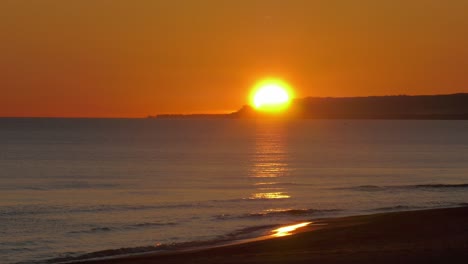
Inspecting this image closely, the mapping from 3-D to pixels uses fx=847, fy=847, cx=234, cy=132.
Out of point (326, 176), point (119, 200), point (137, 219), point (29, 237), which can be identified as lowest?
point (29, 237)

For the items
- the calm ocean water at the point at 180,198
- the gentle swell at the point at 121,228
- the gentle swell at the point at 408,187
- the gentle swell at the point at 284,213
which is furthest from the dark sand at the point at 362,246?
the gentle swell at the point at 408,187

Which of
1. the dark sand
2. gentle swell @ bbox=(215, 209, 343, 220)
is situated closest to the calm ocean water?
gentle swell @ bbox=(215, 209, 343, 220)

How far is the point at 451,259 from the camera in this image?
19.1 meters

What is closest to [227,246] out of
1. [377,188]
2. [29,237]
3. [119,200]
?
[29,237]

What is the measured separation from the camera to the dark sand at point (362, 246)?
2002 centimetres

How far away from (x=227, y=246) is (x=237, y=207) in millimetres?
12552

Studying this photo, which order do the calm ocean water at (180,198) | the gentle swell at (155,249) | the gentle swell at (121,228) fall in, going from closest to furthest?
the gentle swell at (155,249), the calm ocean water at (180,198), the gentle swell at (121,228)

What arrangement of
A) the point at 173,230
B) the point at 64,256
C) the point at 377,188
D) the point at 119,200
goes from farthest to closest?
1. the point at 377,188
2. the point at 119,200
3. the point at 173,230
4. the point at 64,256

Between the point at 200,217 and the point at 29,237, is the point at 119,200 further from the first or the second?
the point at 29,237

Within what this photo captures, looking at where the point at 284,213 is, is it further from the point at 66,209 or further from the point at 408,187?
the point at 408,187

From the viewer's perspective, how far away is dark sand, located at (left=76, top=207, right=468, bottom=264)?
65.7 feet

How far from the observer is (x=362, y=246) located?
73.7 ft

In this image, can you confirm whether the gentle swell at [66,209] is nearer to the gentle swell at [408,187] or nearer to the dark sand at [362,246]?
the dark sand at [362,246]

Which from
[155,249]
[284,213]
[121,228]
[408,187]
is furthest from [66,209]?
[408,187]
